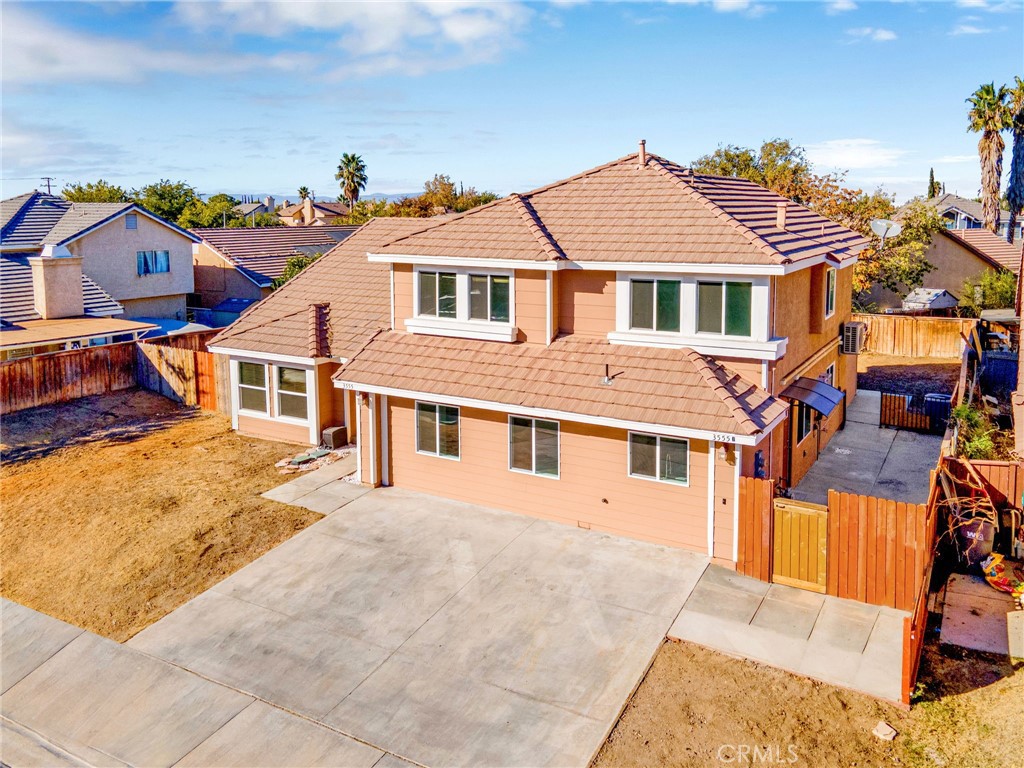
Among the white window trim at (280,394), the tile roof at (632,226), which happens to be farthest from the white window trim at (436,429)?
the white window trim at (280,394)

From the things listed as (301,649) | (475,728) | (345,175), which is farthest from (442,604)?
(345,175)

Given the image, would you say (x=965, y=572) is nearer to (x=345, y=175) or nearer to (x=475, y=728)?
(x=475, y=728)

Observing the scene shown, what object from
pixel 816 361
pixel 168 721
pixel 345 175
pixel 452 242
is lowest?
pixel 168 721

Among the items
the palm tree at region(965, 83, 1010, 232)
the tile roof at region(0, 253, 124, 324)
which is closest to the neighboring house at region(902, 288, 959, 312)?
the palm tree at region(965, 83, 1010, 232)

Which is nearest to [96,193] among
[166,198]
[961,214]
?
[166,198]

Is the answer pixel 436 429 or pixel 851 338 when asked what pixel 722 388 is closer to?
pixel 436 429

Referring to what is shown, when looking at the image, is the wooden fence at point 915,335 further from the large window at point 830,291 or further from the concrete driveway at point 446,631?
the concrete driveway at point 446,631
